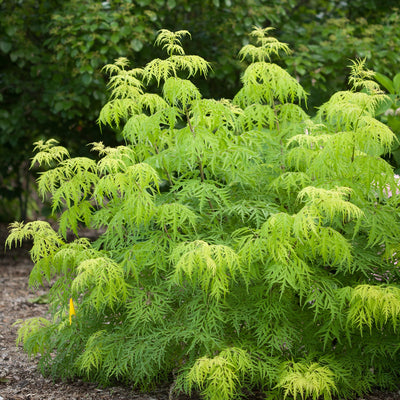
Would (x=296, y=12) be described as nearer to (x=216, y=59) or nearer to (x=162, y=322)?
(x=216, y=59)

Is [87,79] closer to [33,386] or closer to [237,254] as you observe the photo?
[33,386]

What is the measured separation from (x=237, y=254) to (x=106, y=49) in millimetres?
2969

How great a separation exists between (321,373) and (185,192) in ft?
3.22

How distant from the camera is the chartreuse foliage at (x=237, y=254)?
2.46 m

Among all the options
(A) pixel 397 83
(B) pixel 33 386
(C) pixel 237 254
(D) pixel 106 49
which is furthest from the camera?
(D) pixel 106 49

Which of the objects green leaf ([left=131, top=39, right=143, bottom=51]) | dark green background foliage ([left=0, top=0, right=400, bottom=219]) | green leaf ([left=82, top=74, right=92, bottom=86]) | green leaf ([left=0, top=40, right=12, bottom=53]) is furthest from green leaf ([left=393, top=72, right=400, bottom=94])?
green leaf ([left=0, top=40, right=12, bottom=53])

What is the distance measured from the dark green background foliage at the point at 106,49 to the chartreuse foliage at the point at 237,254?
2.19 m

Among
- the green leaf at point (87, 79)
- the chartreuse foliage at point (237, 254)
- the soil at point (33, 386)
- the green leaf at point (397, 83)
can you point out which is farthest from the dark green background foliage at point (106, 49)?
the chartreuse foliage at point (237, 254)

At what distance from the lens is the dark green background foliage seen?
4969 mm

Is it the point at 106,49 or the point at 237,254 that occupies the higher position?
the point at 106,49

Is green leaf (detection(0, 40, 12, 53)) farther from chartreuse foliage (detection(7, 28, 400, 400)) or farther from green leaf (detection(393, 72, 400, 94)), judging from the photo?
green leaf (detection(393, 72, 400, 94))

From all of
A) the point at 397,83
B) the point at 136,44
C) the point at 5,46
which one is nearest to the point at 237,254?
the point at 397,83

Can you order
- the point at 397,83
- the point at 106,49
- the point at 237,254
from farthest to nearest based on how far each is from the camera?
the point at 106,49, the point at 397,83, the point at 237,254

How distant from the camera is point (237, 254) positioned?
2408 millimetres
